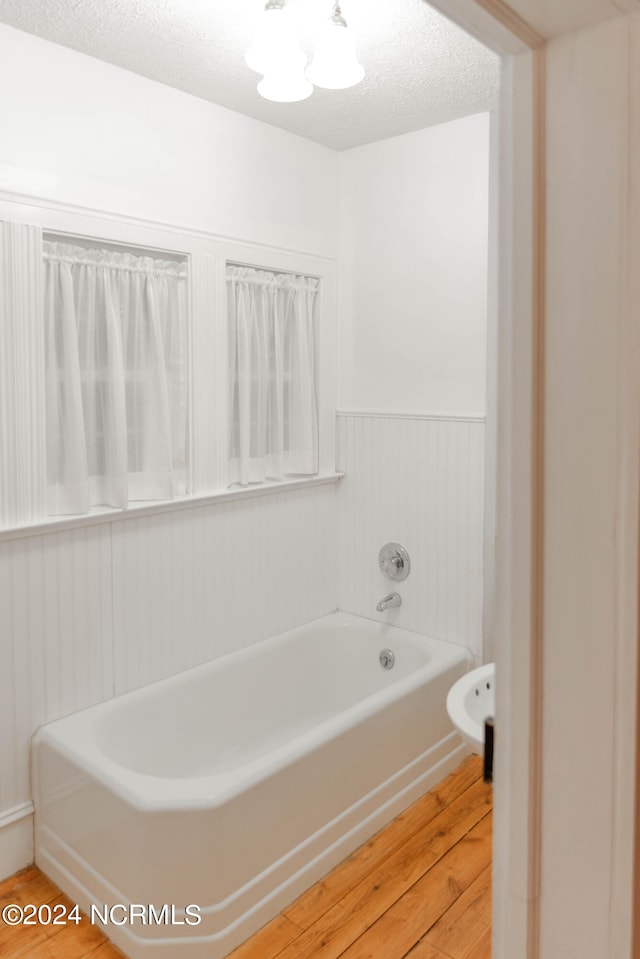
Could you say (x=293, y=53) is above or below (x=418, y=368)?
above

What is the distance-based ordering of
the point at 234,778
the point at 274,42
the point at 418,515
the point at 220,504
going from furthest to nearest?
the point at 418,515 < the point at 220,504 < the point at 234,778 < the point at 274,42

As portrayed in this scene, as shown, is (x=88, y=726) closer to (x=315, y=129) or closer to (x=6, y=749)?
(x=6, y=749)

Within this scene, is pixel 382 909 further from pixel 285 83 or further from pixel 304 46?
pixel 304 46

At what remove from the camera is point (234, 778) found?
6.59ft

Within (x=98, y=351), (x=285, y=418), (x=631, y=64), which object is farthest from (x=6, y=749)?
(x=631, y=64)

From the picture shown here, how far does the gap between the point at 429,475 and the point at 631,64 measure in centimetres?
252

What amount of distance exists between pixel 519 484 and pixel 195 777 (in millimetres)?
2094

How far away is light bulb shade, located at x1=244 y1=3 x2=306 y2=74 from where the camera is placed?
1875 mm

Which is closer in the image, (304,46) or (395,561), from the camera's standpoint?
(304,46)

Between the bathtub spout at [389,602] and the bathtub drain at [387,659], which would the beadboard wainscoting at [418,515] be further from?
the bathtub drain at [387,659]

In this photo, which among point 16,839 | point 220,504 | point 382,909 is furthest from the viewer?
point 220,504

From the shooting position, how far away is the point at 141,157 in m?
2.49

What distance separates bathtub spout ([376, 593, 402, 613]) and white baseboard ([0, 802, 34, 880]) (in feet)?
5.19

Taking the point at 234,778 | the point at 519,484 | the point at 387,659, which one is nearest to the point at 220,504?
the point at 387,659
